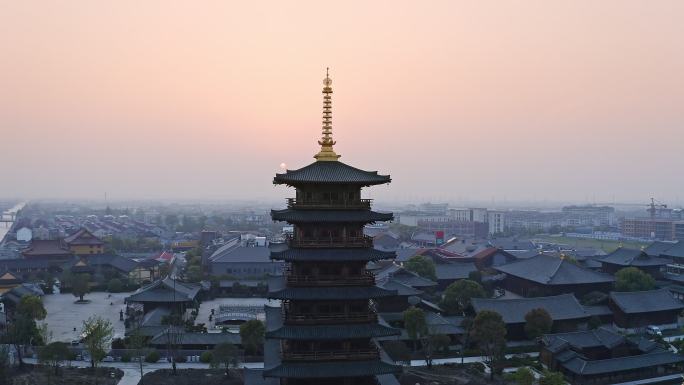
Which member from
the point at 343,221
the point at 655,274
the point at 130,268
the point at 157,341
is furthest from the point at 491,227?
the point at 343,221

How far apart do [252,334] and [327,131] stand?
Answer: 69.7 feet

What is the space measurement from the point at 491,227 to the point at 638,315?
118071mm

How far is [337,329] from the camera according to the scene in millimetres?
24500

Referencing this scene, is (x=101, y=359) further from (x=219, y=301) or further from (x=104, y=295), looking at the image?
(x=104, y=295)

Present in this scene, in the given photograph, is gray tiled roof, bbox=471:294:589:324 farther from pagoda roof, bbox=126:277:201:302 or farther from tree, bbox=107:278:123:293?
tree, bbox=107:278:123:293

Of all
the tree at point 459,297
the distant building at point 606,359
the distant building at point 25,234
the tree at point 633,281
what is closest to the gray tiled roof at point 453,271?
the tree at point 459,297

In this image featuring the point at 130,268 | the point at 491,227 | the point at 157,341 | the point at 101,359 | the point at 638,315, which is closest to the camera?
the point at 101,359

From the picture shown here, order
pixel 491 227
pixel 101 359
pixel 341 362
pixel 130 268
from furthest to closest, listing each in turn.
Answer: pixel 491 227
pixel 130 268
pixel 101 359
pixel 341 362

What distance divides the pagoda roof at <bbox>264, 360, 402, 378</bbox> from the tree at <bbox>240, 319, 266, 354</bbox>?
18.2 meters

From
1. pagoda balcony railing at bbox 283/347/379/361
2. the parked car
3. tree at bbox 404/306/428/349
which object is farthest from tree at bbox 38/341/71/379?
the parked car

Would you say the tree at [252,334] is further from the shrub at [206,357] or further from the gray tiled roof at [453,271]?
the gray tiled roof at [453,271]

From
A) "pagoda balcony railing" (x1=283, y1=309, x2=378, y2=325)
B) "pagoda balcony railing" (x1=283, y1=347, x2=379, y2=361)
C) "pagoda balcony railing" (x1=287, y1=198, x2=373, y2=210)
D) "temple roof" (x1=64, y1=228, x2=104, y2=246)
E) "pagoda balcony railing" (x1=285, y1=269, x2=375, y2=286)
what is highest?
"pagoda balcony railing" (x1=287, y1=198, x2=373, y2=210)

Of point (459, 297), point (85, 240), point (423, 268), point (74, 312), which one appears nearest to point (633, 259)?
point (423, 268)

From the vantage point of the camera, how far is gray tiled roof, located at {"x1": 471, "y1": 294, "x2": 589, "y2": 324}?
4809cm
